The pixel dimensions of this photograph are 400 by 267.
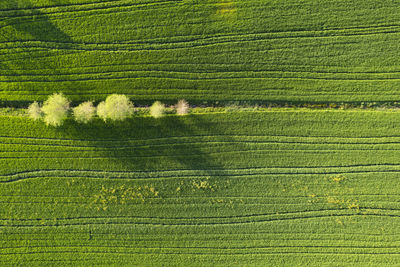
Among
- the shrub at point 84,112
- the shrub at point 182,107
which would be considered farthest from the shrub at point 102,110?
the shrub at point 182,107

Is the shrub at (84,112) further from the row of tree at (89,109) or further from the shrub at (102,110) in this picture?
the shrub at (102,110)

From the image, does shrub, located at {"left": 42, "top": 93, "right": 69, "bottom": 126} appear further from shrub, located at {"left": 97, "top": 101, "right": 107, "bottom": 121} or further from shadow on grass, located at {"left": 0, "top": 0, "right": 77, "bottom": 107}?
shrub, located at {"left": 97, "top": 101, "right": 107, "bottom": 121}

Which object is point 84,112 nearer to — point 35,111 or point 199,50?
point 35,111

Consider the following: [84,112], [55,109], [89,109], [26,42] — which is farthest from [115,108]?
[26,42]

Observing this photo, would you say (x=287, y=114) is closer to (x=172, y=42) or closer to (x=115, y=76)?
(x=172, y=42)

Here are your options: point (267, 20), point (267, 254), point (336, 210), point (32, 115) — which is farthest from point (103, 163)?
point (336, 210)

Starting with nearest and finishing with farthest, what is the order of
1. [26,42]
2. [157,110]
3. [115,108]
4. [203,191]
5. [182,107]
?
[115,108] → [157,110] → [182,107] → [26,42] → [203,191]
